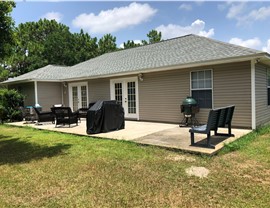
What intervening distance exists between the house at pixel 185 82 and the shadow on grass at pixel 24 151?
5476 mm

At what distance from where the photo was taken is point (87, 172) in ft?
14.1

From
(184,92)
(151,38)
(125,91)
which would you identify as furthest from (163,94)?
(151,38)

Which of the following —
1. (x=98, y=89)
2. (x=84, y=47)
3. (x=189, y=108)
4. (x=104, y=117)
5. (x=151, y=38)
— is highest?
(x=151, y=38)

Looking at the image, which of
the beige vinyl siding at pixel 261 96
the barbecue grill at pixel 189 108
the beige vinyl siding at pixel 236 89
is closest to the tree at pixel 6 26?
the barbecue grill at pixel 189 108

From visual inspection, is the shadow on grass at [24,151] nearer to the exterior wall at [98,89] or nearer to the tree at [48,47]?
the exterior wall at [98,89]

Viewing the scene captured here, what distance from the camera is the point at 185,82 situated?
962 centimetres

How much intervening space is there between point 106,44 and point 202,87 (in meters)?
31.0

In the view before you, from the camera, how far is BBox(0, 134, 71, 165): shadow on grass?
5.43 m

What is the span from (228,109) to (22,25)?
38179 millimetres

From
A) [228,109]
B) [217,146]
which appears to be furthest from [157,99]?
[217,146]

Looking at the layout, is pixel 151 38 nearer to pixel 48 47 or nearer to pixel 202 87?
pixel 48 47

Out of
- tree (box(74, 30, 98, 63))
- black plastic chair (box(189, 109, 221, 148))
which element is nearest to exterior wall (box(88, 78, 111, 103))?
black plastic chair (box(189, 109, 221, 148))

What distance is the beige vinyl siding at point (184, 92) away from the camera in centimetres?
814

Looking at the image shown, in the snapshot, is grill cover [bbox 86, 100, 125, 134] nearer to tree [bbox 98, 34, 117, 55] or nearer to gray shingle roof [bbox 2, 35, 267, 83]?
gray shingle roof [bbox 2, 35, 267, 83]
